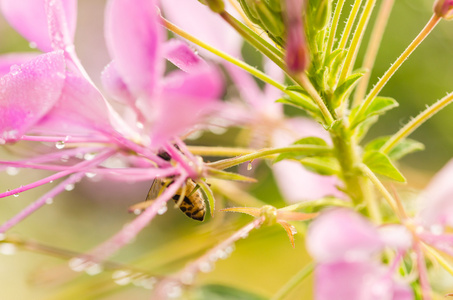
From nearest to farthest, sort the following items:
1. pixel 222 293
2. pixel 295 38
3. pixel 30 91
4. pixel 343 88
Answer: pixel 295 38 → pixel 30 91 → pixel 343 88 → pixel 222 293

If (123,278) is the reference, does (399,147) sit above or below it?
above

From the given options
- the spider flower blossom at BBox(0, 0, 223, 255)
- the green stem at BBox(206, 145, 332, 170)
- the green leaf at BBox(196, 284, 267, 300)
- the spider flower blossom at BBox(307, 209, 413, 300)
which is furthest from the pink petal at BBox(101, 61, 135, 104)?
the green leaf at BBox(196, 284, 267, 300)

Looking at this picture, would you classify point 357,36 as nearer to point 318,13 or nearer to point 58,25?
point 318,13

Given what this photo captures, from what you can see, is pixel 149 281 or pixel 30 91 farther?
pixel 149 281

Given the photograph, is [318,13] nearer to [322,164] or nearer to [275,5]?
[275,5]

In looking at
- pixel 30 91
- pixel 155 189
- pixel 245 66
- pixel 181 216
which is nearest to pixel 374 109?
pixel 245 66

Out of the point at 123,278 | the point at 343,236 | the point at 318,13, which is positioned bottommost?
the point at 123,278

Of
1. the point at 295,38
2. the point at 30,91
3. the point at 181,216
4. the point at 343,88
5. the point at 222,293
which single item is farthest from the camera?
the point at 181,216

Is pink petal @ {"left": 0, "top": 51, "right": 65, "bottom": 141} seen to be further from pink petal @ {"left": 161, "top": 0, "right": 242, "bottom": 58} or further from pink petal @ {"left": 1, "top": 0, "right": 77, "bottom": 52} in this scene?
pink petal @ {"left": 161, "top": 0, "right": 242, "bottom": 58}
